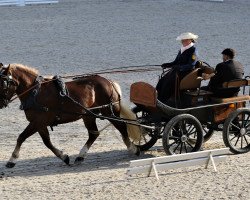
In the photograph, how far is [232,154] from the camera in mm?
11156

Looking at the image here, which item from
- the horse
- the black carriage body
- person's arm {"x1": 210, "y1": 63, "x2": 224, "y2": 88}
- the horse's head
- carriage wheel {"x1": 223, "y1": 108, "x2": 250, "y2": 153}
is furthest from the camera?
person's arm {"x1": 210, "y1": 63, "x2": 224, "y2": 88}

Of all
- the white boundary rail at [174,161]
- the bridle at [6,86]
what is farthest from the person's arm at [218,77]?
the bridle at [6,86]

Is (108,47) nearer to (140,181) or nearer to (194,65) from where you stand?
(194,65)

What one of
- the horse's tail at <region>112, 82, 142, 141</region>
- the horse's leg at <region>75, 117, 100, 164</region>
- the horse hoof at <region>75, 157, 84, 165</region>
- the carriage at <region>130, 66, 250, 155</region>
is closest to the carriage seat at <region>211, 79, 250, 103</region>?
the carriage at <region>130, 66, 250, 155</region>

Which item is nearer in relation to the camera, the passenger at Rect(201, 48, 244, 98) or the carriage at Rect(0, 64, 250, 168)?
the carriage at Rect(0, 64, 250, 168)

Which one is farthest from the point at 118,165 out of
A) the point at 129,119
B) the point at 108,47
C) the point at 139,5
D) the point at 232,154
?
the point at 139,5

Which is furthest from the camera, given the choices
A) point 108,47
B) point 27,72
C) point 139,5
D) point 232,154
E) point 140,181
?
point 139,5

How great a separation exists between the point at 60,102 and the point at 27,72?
0.63m

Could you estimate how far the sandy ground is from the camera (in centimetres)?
923

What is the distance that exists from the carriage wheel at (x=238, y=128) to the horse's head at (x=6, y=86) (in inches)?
124

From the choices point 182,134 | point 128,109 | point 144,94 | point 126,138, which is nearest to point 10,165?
point 126,138

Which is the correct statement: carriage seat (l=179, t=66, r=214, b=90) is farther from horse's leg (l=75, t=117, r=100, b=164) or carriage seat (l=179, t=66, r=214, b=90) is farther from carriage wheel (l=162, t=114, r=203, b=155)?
horse's leg (l=75, t=117, r=100, b=164)

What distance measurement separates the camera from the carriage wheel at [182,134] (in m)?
10.5

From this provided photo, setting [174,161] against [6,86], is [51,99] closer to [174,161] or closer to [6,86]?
[6,86]
